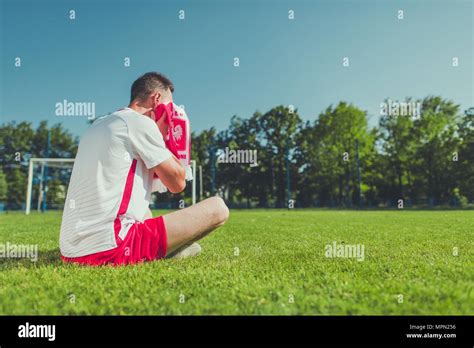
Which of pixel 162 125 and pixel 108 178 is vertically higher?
pixel 162 125

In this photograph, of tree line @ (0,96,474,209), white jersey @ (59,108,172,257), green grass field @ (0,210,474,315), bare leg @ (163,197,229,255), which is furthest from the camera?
tree line @ (0,96,474,209)

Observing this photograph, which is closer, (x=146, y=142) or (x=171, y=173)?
(x=146, y=142)

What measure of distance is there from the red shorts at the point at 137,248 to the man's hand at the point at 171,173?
0.33m

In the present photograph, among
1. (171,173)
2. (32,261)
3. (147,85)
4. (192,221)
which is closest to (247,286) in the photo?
(192,221)

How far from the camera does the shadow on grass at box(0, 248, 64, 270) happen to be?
391cm

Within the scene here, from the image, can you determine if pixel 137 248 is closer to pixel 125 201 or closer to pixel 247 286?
pixel 125 201

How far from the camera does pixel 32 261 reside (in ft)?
13.9

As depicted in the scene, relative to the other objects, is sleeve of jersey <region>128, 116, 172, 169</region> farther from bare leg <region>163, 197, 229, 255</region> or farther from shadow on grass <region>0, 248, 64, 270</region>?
shadow on grass <region>0, 248, 64, 270</region>

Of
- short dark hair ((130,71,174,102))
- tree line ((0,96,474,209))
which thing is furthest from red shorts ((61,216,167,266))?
tree line ((0,96,474,209))

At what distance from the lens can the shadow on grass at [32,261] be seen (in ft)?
12.8

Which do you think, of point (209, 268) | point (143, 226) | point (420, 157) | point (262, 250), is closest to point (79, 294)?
point (143, 226)

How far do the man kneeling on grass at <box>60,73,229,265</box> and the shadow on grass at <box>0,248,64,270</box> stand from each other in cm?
48

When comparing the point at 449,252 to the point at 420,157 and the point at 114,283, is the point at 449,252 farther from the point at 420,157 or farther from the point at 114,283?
the point at 420,157

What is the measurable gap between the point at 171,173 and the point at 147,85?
905mm
